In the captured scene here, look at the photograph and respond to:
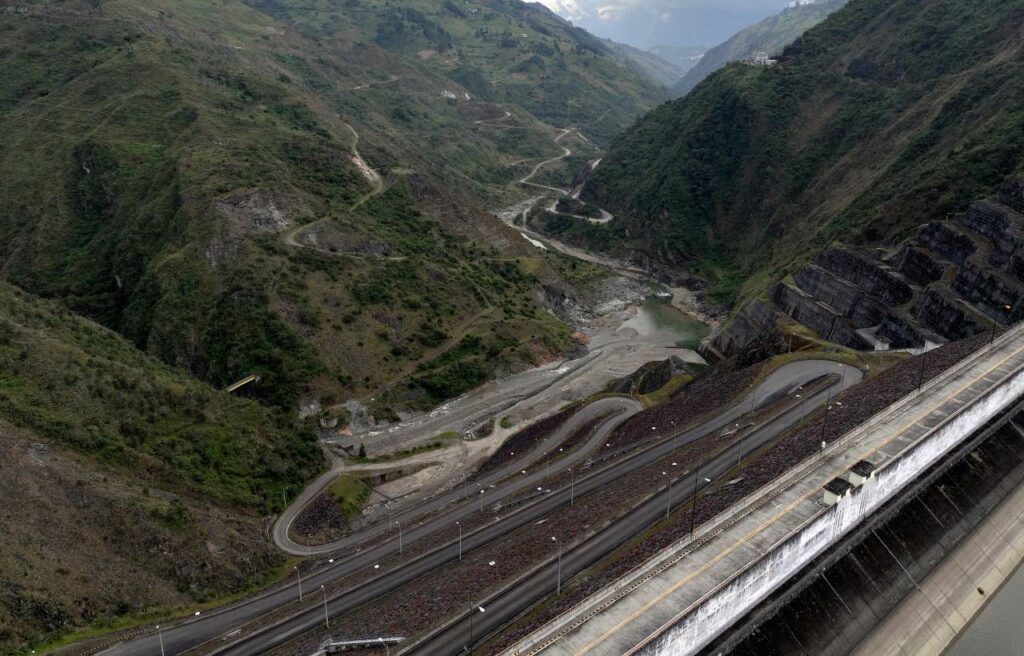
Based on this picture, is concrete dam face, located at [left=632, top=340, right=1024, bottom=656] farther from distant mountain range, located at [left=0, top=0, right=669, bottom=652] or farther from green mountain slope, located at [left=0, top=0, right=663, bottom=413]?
green mountain slope, located at [left=0, top=0, right=663, bottom=413]

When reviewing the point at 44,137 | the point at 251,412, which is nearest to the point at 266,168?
the point at 44,137

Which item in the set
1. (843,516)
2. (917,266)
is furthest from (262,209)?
(917,266)

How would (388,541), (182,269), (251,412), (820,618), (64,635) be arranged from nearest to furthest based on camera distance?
(64,635) < (820,618) < (388,541) < (251,412) < (182,269)

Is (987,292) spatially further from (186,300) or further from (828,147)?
(186,300)

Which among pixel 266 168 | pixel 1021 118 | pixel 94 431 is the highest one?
pixel 1021 118

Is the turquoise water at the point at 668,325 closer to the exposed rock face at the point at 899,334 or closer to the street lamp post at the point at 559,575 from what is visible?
the exposed rock face at the point at 899,334

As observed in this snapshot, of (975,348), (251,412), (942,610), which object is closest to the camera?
(942,610)

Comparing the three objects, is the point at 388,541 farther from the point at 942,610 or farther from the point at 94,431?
the point at 942,610
